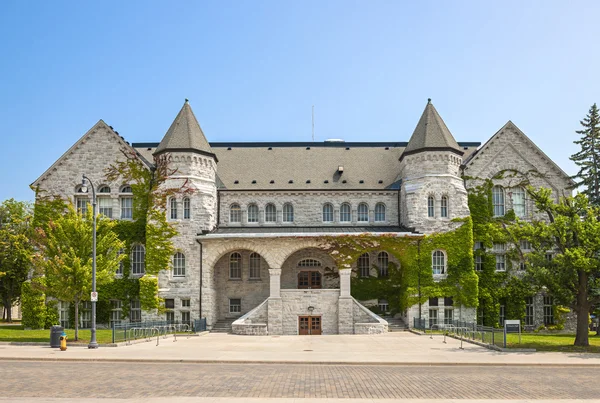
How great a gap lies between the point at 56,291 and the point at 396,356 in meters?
19.7

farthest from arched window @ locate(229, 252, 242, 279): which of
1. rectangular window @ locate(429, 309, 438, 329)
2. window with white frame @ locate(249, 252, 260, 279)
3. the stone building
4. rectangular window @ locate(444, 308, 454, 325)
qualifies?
rectangular window @ locate(444, 308, 454, 325)

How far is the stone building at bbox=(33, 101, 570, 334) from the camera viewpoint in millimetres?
41500

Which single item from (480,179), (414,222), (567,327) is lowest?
(567,327)

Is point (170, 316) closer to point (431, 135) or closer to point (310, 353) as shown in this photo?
point (310, 353)

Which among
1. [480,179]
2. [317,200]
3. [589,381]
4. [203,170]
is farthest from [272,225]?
[589,381]

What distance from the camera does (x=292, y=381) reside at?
712 inches

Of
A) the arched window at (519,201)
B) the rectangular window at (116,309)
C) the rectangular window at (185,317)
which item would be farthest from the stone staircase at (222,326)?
the arched window at (519,201)

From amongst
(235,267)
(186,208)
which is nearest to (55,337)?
(186,208)

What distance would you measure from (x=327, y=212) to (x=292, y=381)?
29793 mm

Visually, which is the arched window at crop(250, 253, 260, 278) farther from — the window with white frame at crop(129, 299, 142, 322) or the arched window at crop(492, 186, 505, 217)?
the arched window at crop(492, 186, 505, 217)

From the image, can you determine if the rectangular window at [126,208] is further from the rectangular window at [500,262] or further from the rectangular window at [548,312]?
the rectangular window at [548,312]

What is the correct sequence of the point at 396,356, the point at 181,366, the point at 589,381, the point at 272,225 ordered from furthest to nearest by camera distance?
the point at 272,225, the point at 396,356, the point at 181,366, the point at 589,381

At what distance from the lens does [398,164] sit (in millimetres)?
49812

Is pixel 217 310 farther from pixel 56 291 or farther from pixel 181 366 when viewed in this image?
pixel 181 366
